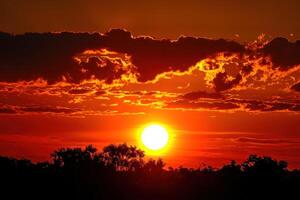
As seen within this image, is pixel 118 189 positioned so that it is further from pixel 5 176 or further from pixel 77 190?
pixel 5 176

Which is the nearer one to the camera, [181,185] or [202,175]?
[181,185]

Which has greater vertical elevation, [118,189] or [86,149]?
[86,149]

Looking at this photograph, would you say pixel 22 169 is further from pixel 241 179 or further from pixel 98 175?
pixel 241 179

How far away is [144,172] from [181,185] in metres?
27.4

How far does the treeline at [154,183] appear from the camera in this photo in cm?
8656

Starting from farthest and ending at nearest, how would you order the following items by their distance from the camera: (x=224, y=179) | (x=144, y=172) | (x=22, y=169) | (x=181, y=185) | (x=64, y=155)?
(x=64, y=155) < (x=144, y=172) < (x=22, y=169) < (x=224, y=179) < (x=181, y=185)

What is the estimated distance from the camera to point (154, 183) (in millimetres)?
96438

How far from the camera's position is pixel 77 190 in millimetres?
86562

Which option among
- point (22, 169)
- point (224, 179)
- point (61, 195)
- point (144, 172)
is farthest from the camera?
point (144, 172)

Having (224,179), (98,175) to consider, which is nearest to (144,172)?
(98,175)

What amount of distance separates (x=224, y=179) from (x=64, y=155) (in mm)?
47190

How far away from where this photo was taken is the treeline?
8656 centimetres

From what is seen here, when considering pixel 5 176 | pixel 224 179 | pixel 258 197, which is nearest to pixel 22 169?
pixel 5 176

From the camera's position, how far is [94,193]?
85562 mm
